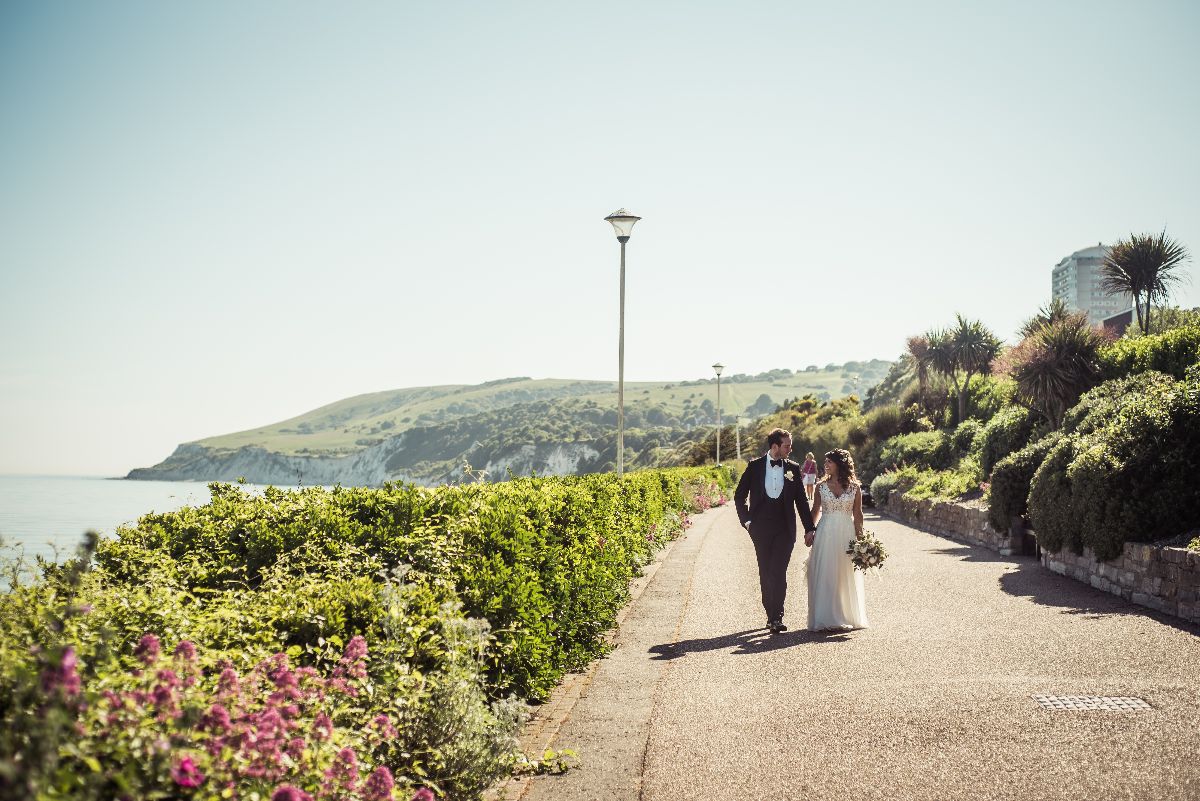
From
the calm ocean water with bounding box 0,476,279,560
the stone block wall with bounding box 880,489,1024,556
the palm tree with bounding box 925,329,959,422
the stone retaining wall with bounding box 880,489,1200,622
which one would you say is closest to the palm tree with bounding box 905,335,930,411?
the palm tree with bounding box 925,329,959,422

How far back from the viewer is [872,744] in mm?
5363

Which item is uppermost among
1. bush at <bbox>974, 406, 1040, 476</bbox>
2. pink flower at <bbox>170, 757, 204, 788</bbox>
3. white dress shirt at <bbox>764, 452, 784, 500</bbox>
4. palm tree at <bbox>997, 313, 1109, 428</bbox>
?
palm tree at <bbox>997, 313, 1109, 428</bbox>

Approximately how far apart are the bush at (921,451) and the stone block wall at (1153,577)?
21318 millimetres

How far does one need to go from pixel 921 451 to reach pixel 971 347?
5937mm

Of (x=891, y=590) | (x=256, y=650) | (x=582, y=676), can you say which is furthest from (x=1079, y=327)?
(x=256, y=650)

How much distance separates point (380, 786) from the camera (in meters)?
3.13

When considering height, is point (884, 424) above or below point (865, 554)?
above

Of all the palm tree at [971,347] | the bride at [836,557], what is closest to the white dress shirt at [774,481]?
the bride at [836,557]

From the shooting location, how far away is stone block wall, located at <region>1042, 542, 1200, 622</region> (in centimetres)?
913

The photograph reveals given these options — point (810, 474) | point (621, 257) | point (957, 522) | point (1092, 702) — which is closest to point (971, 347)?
point (810, 474)

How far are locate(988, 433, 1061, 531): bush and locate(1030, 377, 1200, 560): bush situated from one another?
11.6ft

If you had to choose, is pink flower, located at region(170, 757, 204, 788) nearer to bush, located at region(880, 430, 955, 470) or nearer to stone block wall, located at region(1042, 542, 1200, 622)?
stone block wall, located at region(1042, 542, 1200, 622)

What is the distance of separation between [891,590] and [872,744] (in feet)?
23.2

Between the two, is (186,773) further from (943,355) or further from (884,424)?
(884,424)
